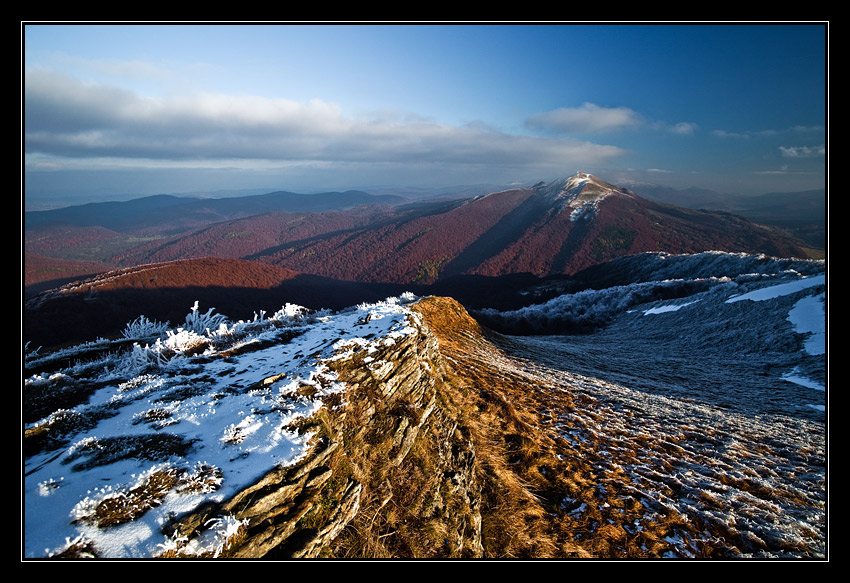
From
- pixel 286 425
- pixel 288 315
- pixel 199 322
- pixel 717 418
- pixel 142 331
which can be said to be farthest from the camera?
pixel 199 322

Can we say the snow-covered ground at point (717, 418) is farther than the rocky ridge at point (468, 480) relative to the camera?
Yes

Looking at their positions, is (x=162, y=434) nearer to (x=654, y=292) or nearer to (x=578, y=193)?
(x=654, y=292)

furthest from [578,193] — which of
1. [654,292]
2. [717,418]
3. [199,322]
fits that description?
[199,322]

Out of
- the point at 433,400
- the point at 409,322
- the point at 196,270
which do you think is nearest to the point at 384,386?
the point at 433,400

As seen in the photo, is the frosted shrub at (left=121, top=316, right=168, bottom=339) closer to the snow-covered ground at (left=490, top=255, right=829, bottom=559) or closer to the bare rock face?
the bare rock face

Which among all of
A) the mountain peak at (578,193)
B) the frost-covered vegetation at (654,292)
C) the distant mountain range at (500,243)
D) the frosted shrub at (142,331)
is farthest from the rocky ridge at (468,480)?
the mountain peak at (578,193)

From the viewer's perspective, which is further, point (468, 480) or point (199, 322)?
point (199, 322)

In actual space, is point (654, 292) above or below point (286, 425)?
above

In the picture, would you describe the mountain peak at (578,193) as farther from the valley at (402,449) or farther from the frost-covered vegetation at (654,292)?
the valley at (402,449)
